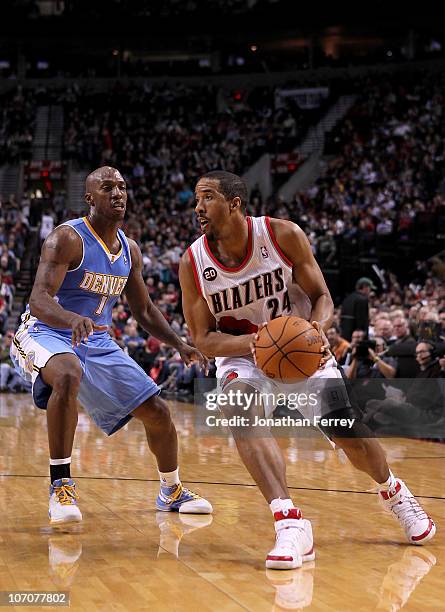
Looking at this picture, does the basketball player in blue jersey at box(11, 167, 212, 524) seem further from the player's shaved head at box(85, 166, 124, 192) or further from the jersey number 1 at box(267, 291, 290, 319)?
the jersey number 1 at box(267, 291, 290, 319)

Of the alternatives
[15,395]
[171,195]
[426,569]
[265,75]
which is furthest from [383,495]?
[265,75]

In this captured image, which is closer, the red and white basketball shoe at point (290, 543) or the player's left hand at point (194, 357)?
the red and white basketball shoe at point (290, 543)

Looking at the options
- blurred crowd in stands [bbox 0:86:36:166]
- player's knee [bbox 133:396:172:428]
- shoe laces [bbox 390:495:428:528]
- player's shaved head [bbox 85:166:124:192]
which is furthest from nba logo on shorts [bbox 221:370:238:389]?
blurred crowd in stands [bbox 0:86:36:166]

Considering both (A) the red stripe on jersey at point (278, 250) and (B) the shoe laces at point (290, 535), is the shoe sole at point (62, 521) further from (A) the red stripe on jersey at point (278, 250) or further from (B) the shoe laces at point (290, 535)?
(A) the red stripe on jersey at point (278, 250)

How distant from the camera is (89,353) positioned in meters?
4.97

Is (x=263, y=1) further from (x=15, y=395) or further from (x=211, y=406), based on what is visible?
(x=211, y=406)

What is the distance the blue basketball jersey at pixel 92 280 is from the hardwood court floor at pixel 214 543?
3.92ft

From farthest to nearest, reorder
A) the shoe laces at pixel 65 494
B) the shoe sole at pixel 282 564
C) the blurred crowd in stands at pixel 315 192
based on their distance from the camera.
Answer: the blurred crowd in stands at pixel 315 192 < the shoe laces at pixel 65 494 < the shoe sole at pixel 282 564

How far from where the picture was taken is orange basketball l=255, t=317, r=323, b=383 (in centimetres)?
387

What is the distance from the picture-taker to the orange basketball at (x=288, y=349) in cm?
387

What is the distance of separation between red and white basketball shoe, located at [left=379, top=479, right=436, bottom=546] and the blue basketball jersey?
6.51ft

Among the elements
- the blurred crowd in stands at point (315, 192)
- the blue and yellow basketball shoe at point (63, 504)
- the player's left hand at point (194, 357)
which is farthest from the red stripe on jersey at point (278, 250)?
the blurred crowd in stands at point (315, 192)

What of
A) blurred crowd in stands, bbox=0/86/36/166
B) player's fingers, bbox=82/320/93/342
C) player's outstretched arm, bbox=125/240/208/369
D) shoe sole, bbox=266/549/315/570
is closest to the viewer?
shoe sole, bbox=266/549/315/570

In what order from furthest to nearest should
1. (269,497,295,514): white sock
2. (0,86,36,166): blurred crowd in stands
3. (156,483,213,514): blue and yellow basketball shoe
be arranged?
(0,86,36,166): blurred crowd in stands < (156,483,213,514): blue and yellow basketball shoe < (269,497,295,514): white sock
